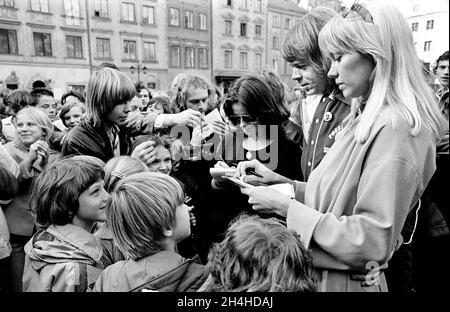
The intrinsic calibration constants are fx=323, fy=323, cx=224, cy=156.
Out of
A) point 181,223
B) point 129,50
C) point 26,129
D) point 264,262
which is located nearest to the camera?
point 264,262

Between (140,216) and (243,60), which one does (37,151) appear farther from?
(243,60)

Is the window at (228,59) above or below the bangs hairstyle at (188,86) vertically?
above

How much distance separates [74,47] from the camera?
6.41ft

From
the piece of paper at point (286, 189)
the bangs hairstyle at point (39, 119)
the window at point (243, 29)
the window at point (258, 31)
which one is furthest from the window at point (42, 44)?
the piece of paper at point (286, 189)

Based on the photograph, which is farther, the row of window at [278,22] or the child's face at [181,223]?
the row of window at [278,22]

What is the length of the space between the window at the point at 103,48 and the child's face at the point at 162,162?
0.69 metres

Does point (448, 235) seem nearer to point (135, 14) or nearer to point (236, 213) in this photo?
point (236, 213)

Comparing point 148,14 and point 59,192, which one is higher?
point 148,14

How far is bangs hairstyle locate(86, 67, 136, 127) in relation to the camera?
1850 millimetres

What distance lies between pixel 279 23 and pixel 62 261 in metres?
1.76

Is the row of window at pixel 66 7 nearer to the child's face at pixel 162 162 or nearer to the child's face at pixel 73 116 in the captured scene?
the child's face at pixel 162 162

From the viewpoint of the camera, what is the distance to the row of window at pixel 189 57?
7.45 ft

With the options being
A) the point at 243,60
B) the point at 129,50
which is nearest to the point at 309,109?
the point at 243,60

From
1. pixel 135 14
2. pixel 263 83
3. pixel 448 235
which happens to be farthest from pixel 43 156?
pixel 448 235
